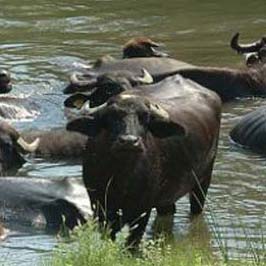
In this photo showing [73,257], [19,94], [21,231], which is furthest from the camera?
[19,94]

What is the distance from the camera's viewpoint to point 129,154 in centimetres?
845

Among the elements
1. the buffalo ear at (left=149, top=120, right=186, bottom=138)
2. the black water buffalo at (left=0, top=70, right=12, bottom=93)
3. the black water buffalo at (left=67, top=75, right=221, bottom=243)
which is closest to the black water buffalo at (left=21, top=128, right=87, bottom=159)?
the black water buffalo at (left=0, top=70, right=12, bottom=93)

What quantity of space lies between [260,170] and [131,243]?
11.3ft

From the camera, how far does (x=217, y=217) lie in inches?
392

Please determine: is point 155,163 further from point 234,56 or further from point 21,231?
point 234,56

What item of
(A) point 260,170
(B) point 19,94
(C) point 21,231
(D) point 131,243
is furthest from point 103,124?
(B) point 19,94

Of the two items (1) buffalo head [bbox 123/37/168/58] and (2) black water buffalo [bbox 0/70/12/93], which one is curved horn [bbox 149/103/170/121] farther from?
(1) buffalo head [bbox 123/37/168/58]

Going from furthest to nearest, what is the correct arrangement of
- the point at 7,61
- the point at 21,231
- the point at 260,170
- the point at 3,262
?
1. the point at 7,61
2. the point at 260,170
3. the point at 21,231
4. the point at 3,262

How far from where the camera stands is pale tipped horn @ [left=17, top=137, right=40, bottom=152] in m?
12.2

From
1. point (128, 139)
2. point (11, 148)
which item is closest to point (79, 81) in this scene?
point (11, 148)

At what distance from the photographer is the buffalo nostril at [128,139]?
8188mm

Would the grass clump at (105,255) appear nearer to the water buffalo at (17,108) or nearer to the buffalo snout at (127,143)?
the buffalo snout at (127,143)

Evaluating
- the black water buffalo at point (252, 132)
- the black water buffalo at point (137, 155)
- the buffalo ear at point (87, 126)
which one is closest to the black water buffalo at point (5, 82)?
the black water buffalo at point (252, 132)

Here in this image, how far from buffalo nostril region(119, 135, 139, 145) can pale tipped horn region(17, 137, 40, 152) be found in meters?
4.12
